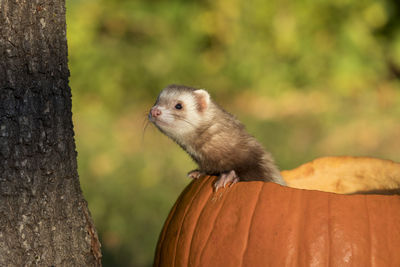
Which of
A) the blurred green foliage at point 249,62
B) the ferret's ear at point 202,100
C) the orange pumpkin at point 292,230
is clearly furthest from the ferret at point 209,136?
the blurred green foliage at point 249,62

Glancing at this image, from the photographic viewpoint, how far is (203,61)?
7414 mm

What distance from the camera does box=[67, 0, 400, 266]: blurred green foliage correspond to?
6.68 meters

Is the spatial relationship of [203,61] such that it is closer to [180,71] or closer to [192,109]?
[180,71]

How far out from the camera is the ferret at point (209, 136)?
314 centimetres

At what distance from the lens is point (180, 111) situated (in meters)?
3.39

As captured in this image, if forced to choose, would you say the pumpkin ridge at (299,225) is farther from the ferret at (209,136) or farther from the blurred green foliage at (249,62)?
the blurred green foliage at (249,62)

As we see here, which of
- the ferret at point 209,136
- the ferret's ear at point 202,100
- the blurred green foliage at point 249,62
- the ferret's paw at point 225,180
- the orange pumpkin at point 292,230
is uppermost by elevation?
the blurred green foliage at point 249,62

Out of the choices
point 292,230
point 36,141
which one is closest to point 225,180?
point 292,230

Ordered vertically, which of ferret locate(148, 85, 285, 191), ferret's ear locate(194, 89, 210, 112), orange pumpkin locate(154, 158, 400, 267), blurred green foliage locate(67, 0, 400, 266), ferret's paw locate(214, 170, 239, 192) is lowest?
orange pumpkin locate(154, 158, 400, 267)

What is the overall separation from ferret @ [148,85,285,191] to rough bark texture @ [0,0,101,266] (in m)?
0.88

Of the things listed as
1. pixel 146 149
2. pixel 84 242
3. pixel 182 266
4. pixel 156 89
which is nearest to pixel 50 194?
pixel 84 242

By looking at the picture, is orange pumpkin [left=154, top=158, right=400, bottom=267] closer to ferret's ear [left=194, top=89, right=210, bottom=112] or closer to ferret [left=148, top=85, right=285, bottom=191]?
ferret [left=148, top=85, right=285, bottom=191]

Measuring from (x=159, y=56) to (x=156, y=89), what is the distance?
1.44 ft

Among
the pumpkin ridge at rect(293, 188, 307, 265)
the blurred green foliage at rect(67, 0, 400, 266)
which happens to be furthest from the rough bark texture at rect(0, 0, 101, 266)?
the blurred green foliage at rect(67, 0, 400, 266)
